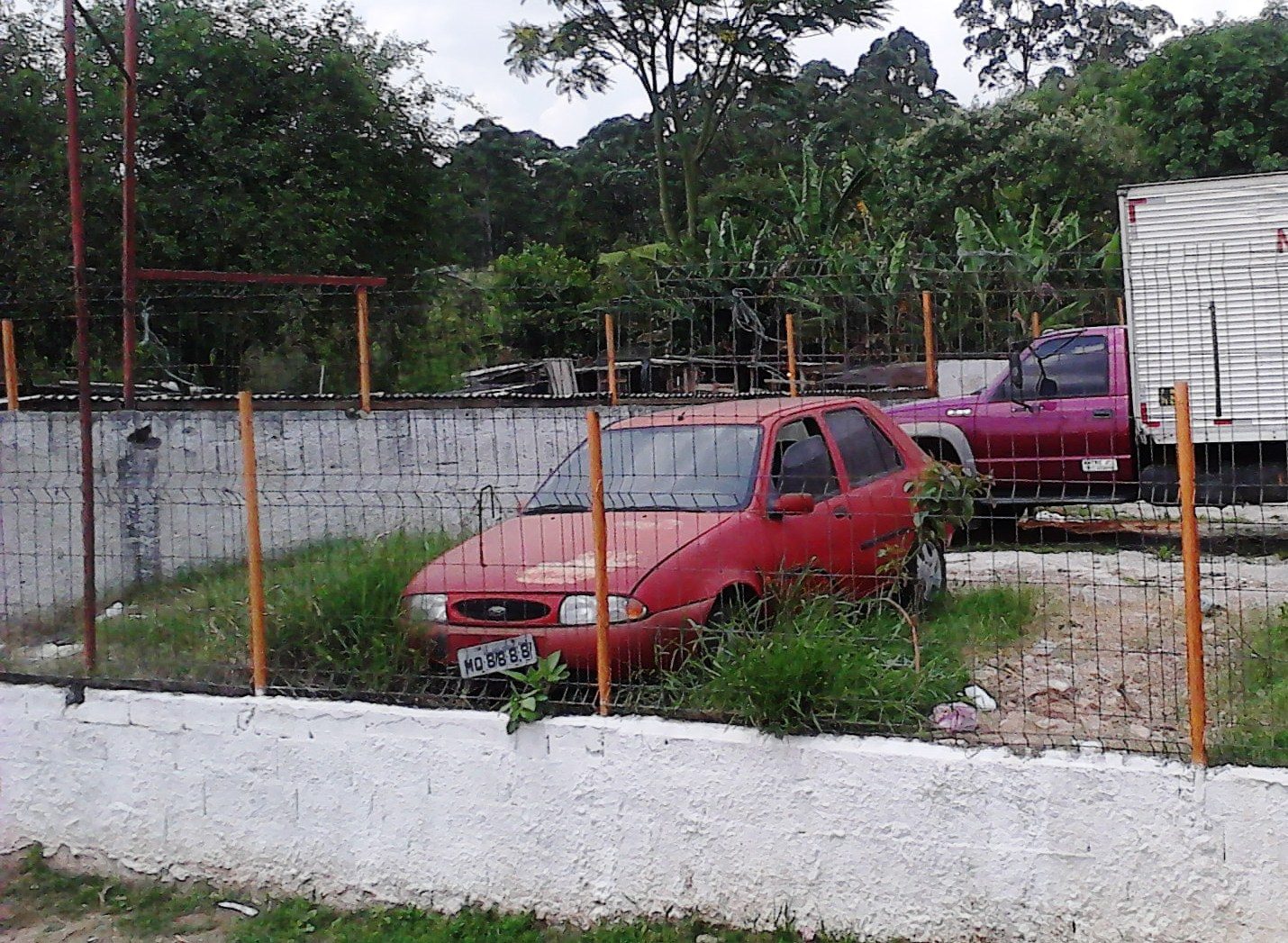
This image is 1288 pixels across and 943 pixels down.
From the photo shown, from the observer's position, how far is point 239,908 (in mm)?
5098

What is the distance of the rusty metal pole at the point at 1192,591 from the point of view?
4.11 meters

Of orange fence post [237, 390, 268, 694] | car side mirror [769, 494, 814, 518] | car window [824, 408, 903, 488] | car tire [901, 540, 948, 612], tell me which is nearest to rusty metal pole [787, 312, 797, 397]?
car window [824, 408, 903, 488]

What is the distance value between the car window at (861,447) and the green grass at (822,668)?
1238 mm

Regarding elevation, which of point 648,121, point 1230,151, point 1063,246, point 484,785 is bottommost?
point 484,785

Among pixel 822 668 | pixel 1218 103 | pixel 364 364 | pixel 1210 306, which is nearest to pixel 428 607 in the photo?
pixel 822 668

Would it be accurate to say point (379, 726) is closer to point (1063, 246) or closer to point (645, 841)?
point (645, 841)

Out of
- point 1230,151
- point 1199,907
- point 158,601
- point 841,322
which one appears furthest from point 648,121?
point 1199,907

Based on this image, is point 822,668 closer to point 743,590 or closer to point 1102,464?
point 743,590

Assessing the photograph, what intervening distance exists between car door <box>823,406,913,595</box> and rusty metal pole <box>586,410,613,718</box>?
107 centimetres

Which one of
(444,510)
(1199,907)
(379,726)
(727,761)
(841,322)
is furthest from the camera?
(841,322)

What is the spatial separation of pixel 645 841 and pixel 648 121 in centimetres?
3167

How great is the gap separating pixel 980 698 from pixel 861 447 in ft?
6.67

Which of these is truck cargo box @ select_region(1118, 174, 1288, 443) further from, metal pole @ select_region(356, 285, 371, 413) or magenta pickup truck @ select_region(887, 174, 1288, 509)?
metal pole @ select_region(356, 285, 371, 413)

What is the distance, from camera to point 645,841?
15.4 ft
